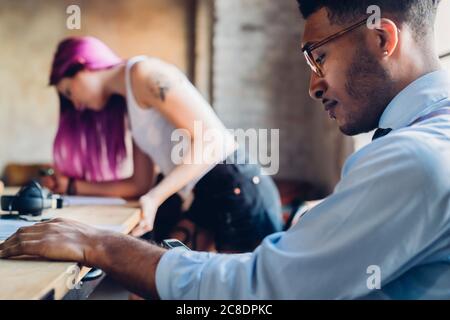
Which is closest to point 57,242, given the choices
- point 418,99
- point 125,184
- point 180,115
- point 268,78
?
point 418,99

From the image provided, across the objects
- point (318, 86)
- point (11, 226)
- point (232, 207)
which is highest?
point (318, 86)

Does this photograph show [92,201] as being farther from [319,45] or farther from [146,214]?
[319,45]

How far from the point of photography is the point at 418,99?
1046mm

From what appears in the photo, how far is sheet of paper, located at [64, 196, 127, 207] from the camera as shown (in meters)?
1.92

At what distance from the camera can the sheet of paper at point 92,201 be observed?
1919mm

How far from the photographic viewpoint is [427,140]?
87cm

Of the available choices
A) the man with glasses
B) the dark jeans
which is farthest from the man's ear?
the dark jeans

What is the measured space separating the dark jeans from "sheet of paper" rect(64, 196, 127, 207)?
0.75ft

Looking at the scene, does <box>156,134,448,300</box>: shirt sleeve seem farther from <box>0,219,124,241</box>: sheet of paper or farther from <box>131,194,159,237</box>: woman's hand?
<box>131,194,159,237</box>: woman's hand

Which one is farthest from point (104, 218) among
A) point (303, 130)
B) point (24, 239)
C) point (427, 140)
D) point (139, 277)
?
point (303, 130)

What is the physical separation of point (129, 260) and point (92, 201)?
1.05m

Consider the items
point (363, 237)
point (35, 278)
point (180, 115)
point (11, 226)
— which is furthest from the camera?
point (180, 115)

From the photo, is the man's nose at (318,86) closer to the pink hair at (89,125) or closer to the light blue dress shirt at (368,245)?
the light blue dress shirt at (368,245)

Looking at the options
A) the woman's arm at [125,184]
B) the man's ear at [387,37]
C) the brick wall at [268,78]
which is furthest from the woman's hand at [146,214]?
the brick wall at [268,78]
